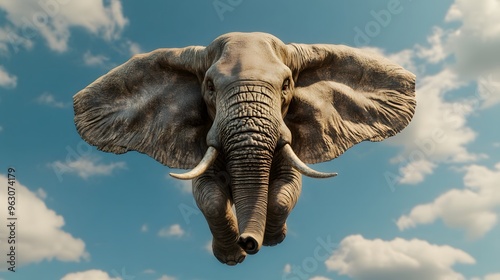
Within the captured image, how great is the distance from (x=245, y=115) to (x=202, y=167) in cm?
79

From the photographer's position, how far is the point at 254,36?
7852 mm

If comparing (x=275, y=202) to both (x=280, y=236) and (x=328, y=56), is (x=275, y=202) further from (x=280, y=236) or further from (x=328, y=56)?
(x=328, y=56)

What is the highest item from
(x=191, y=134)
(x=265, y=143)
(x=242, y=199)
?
(x=191, y=134)

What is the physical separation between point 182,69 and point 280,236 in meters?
2.74

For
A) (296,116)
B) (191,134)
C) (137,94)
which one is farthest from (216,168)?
(137,94)

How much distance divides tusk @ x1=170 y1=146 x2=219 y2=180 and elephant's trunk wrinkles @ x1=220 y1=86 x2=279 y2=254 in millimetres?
179

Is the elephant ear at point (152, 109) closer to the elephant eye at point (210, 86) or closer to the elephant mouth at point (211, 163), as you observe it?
the elephant eye at point (210, 86)

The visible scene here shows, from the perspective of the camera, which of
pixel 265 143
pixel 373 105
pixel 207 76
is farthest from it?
pixel 373 105

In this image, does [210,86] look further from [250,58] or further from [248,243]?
[248,243]

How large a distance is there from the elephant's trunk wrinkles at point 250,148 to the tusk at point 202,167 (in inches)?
Result: 7.1

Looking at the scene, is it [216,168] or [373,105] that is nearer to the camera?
[216,168]

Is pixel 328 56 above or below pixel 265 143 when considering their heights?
above

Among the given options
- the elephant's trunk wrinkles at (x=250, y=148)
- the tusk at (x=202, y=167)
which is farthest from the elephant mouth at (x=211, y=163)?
the elephant's trunk wrinkles at (x=250, y=148)

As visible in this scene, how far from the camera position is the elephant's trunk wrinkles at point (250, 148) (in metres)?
6.93
